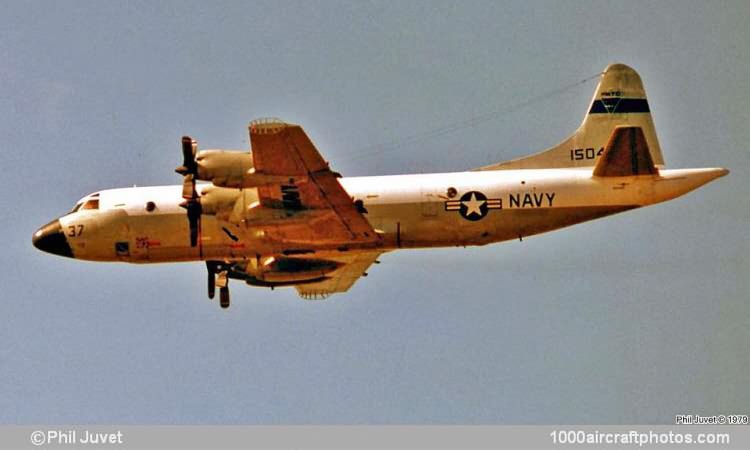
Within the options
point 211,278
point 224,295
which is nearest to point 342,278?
point 224,295

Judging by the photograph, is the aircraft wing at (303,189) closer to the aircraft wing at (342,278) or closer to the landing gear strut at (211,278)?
the aircraft wing at (342,278)

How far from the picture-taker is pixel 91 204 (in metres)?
30.8

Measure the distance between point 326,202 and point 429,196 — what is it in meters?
2.74

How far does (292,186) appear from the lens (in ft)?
88.7

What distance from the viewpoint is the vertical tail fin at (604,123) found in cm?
2973

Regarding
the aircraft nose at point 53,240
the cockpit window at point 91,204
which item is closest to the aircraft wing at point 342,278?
the cockpit window at point 91,204

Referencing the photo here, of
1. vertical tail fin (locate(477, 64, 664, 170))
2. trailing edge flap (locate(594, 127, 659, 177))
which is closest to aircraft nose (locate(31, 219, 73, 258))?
vertical tail fin (locate(477, 64, 664, 170))

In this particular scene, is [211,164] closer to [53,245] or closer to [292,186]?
[292,186]

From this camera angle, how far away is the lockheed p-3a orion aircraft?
27.0 meters

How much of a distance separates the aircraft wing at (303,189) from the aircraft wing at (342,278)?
192 centimetres

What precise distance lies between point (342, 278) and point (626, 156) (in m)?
8.97

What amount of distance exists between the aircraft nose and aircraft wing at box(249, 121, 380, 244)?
20.0ft

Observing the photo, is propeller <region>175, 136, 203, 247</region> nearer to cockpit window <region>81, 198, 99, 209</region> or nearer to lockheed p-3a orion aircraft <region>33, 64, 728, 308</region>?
lockheed p-3a orion aircraft <region>33, 64, 728, 308</region>

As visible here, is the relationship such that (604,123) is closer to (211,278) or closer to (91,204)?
(211,278)
